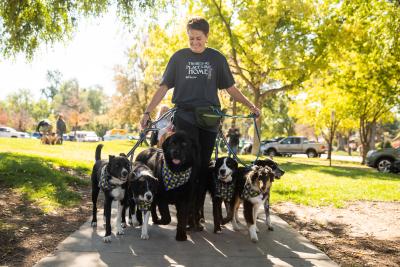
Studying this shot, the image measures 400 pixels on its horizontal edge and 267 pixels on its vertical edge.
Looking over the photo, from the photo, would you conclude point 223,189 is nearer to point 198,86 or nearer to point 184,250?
point 184,250

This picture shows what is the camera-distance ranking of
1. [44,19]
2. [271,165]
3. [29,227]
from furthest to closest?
[44,19] → [271,165] → [29,227]

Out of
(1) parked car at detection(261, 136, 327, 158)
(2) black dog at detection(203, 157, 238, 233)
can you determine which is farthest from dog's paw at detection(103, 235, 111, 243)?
(1) parked car at detection(261, 136, 327, 158)

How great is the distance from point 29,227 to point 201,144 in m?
2.56

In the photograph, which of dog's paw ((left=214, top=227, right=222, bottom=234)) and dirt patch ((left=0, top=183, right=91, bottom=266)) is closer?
dirt patch ((left=0, top=183, right=91, bottom=266))

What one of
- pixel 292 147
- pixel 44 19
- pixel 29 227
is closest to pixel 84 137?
pixel 292 147

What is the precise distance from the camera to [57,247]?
4387 mm

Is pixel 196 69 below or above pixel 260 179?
above

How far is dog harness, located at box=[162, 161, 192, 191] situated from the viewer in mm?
4648

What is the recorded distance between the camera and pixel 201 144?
526 centimetres

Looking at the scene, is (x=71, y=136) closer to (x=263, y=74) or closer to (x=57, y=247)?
(x=263, y=74)

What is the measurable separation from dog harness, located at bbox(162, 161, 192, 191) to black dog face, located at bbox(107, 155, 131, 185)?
0.48 m

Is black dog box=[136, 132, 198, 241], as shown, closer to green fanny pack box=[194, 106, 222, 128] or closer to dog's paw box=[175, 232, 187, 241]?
dog's paw box=[175, 232, 187, 241]

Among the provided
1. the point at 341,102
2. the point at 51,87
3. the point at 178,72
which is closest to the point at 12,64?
the point at 178,72

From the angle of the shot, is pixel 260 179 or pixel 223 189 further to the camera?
pixel 223 189
